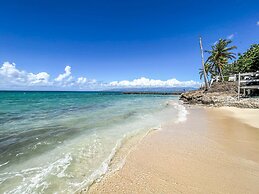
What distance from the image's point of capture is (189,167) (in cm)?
480

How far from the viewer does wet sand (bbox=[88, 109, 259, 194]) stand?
3.88 metres

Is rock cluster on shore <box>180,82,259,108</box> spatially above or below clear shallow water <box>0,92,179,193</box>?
above

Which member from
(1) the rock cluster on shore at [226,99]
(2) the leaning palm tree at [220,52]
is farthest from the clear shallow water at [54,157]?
(2) the leaning palm tree at [220,52]

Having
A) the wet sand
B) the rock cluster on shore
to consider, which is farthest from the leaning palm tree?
the wet sand

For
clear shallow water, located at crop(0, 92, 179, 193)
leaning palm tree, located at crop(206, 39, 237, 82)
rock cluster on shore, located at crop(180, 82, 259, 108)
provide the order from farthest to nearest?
leaning palm tree, located at crop(206, 39, 237, 82)
rock cluster on shore, located at crop(180, 82, 259, 108)
clear shallow water, located at crop(0, 92, 179, 193)

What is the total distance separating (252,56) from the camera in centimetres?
2061

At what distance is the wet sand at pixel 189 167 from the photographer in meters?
3.88

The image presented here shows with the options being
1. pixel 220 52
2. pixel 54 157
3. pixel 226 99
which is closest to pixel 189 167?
pixel 54 157

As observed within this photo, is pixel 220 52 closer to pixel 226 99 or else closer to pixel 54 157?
pixel 226 99

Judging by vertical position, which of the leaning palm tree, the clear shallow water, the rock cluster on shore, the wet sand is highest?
the leaning palm tree

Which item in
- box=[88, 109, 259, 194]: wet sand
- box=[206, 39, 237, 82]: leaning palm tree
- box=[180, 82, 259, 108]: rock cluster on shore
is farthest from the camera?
box=[206, 39, 237, 82]: leaning palm tree

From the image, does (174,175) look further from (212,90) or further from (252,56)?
(212,90)

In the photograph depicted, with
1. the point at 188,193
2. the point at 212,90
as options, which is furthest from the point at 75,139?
the point at 212,90

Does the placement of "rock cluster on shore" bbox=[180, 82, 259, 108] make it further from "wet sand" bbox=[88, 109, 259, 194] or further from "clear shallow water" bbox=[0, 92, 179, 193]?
"clear shallow water" bbox=[0, 92, 179, 193]
